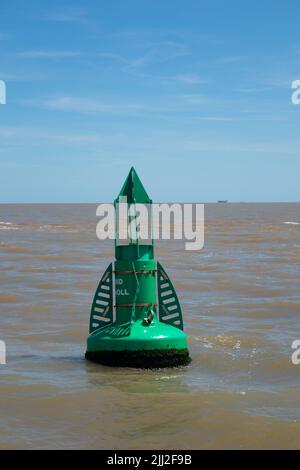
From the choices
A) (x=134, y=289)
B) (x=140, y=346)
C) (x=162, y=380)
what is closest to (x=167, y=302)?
(x=134, y=289)

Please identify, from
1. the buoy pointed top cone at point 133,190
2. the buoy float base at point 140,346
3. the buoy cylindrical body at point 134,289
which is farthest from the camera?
the buoy pointed top cone at point 133,190

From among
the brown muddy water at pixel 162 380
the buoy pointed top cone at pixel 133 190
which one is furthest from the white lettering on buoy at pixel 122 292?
the buoy pointed top cone at pixel 133 190

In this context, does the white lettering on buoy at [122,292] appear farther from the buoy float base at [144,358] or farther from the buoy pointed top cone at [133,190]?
the buoy pointed top cone at [133,190]

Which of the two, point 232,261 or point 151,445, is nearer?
point 151,445

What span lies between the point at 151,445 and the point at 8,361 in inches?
125

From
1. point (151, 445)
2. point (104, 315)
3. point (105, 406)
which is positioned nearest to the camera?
point (151, 445)

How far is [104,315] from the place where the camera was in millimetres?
8070

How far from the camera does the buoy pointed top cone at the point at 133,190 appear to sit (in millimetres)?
8031

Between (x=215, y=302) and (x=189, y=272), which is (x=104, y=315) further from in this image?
(x=189, y=272)

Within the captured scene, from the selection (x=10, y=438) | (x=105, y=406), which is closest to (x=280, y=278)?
(x=105, y=406)

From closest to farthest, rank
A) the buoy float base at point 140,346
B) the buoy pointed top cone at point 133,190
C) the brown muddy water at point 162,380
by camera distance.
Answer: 1. the brown muddy water at point 162,380
2. the buoy float base at point 140,346
3. the buoy pointed top cone at point 133,190

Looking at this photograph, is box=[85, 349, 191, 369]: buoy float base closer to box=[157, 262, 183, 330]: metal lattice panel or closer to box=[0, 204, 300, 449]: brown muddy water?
box=[0, 204, 300, 449]: brown muddy water

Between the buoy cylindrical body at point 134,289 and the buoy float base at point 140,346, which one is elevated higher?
the buoy cylindrical body at point 134,289

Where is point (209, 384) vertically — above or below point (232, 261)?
below
